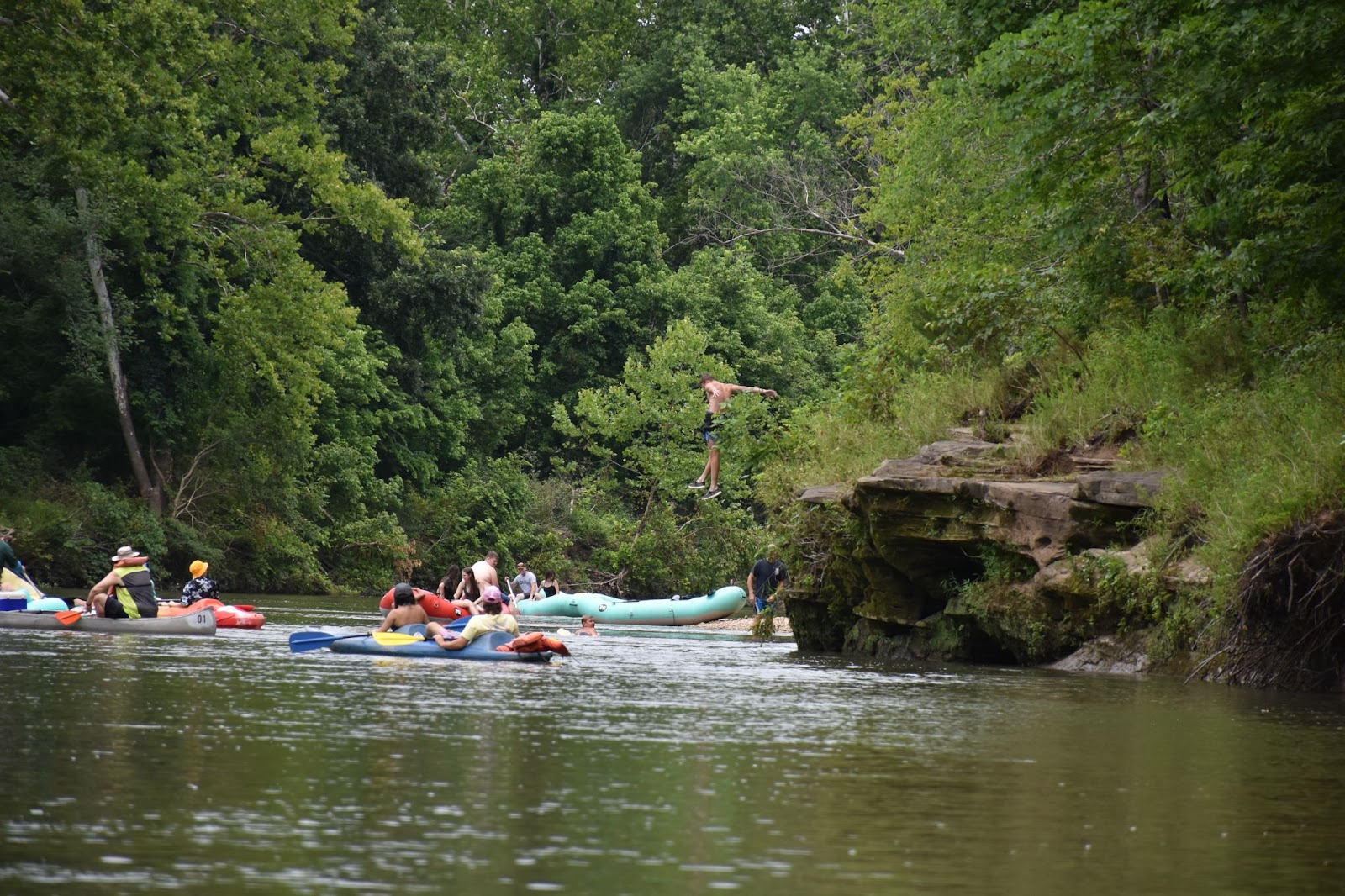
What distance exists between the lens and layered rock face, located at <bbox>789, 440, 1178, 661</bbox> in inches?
766

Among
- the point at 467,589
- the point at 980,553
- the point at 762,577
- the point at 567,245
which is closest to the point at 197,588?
the point at 467,589

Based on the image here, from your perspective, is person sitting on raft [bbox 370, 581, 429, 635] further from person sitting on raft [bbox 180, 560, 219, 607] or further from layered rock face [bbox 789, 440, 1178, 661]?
layered rock face [bbox 789, 440, 1178, 661]

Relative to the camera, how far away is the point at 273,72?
3991cm

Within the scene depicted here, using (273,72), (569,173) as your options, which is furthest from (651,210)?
(273,72)

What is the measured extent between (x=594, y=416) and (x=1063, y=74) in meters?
32.2

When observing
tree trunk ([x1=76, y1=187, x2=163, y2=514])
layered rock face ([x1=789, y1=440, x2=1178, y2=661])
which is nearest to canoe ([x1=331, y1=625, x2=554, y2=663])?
layered rock face ([x1=789, y1=440, x2=1178, y2=661])

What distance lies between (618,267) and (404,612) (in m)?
38.8

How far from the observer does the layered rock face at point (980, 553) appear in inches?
766

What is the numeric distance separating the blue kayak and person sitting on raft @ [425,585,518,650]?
0.07 metres

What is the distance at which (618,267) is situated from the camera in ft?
194

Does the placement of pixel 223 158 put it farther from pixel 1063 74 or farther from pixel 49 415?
pixel 1063 74

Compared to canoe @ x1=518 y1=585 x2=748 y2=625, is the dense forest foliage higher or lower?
higher

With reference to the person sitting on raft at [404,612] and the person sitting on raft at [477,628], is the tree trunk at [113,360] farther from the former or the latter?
the person sitting on raft at [477,628]

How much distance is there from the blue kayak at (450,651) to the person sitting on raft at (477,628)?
69mm
